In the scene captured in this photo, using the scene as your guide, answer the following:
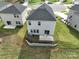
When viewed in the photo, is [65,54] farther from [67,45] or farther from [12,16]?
[12,16]

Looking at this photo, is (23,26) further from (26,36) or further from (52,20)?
(52,20)

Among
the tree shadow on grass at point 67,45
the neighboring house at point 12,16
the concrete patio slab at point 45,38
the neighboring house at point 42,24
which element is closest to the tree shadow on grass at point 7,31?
the neighboring house at point 12,16

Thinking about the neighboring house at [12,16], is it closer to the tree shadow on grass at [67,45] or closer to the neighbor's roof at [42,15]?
the neighbor's roof at [42,15]

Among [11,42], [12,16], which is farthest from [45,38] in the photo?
[12,16]

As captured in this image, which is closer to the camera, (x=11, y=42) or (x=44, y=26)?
(x=11, y=42)

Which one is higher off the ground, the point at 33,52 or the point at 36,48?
the point at 36,48

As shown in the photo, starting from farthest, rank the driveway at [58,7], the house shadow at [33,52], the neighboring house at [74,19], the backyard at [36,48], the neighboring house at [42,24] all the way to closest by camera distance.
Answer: the driveway at [58,7] → the neighboring house at [74,19] → the neighboring house at [42,24] → the backyard at [36,48] → the house shadow at [33,52]
